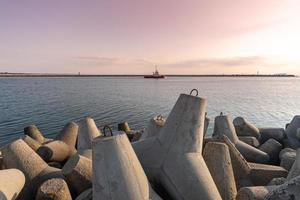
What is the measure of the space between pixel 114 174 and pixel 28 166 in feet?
7.58

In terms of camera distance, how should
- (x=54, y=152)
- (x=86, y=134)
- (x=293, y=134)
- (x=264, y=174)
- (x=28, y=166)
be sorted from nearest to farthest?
(x=28, y=166) → (x=264, y=174) → (x=54, y=152) → (x=86, y=134) → (x=293, y=134)

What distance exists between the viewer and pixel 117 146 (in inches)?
144

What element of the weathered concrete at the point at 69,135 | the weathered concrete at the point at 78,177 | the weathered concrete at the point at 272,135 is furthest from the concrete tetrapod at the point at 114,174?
the weathered concrete at the point at 272,135

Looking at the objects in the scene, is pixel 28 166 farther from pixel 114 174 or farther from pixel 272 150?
pixel 272 150

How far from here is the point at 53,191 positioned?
4.04 m

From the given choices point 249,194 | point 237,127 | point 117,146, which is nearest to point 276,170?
point 249,194

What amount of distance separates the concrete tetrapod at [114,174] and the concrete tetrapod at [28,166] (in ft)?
5.40

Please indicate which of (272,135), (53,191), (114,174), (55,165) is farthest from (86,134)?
(272,135)

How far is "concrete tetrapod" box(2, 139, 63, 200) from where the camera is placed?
4.82 m

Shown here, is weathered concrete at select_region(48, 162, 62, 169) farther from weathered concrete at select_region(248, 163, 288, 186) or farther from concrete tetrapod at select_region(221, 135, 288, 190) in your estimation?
weathered concrete at select_region(248, 163, 288, 186)

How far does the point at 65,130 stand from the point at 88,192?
5337 mm

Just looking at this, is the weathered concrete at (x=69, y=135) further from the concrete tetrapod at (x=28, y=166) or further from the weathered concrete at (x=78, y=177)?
the weathered concrete at (x=78, y=177)

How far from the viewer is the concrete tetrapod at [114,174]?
3523 millimetres

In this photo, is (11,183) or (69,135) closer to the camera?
(11,183)
